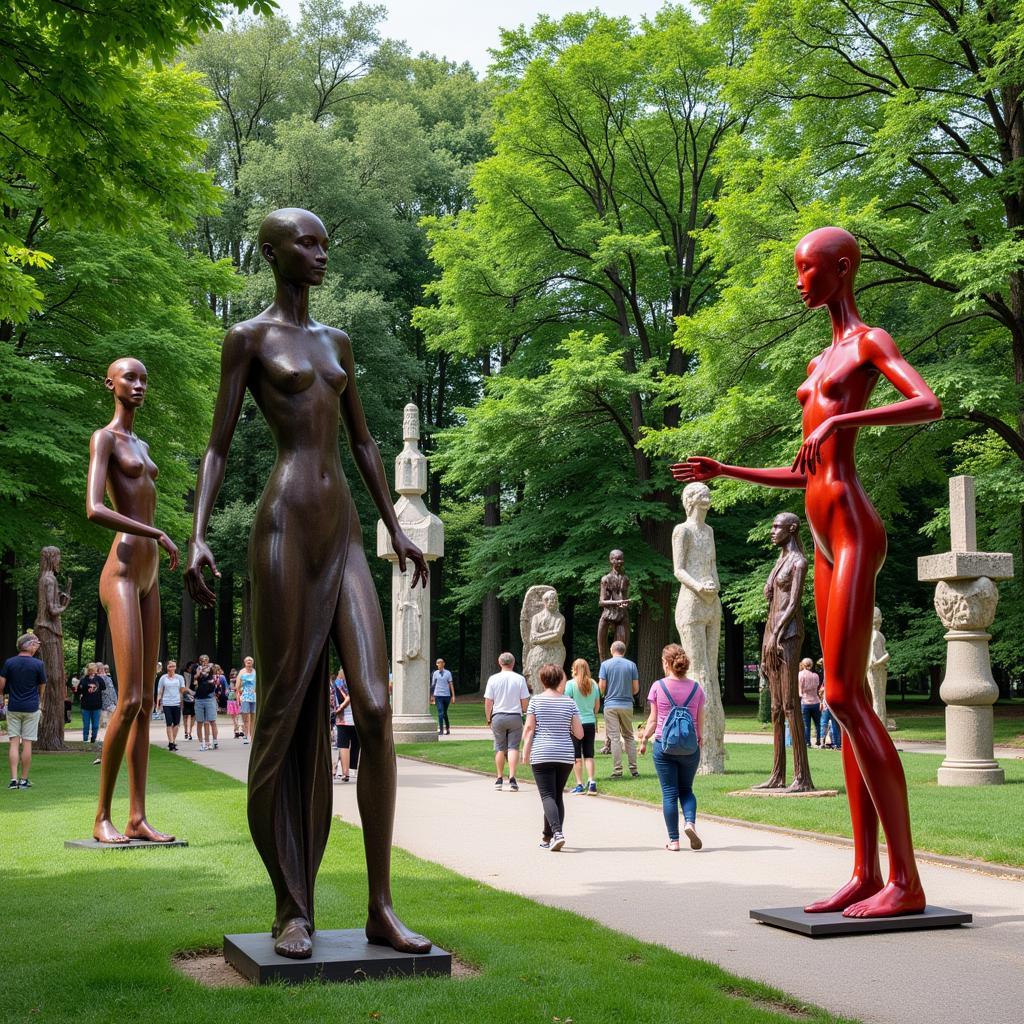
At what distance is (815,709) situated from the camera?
22.9 m

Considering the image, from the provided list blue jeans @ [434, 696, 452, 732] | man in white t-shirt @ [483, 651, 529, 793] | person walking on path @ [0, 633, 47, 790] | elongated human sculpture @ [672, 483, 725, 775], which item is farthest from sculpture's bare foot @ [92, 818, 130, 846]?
blue jeans @ [434, 696, 452, 732]

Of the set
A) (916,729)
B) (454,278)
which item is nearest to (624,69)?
(454,278)

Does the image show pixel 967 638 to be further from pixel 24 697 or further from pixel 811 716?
pixel 24 697

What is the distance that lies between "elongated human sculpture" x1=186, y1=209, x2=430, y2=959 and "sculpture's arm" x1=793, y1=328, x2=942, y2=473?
230cm

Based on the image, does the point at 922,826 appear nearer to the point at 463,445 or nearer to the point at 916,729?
the point at 916,729

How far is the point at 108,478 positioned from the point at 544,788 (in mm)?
4529

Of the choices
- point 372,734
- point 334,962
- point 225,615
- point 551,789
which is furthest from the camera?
point 225,615

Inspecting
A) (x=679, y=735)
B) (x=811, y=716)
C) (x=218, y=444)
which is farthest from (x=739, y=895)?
(x=811, y=716)

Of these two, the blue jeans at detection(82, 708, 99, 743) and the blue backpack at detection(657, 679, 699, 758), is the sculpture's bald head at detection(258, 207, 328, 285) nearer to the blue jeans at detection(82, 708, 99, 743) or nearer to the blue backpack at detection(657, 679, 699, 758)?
the blue backpack at detection(657, 679, 699, 758)

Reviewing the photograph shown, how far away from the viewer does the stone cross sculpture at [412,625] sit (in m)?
25.7

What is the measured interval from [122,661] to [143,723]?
25.2 inches

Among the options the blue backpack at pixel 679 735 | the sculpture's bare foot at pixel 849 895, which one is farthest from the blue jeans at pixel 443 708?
the sculpture's bare foot at pixel 849 895

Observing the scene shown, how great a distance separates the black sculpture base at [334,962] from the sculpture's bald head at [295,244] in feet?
10.5

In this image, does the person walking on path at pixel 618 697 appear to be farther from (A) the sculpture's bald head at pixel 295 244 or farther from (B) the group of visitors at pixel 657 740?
(A) the sculpture's bald head at pixel 295 244
